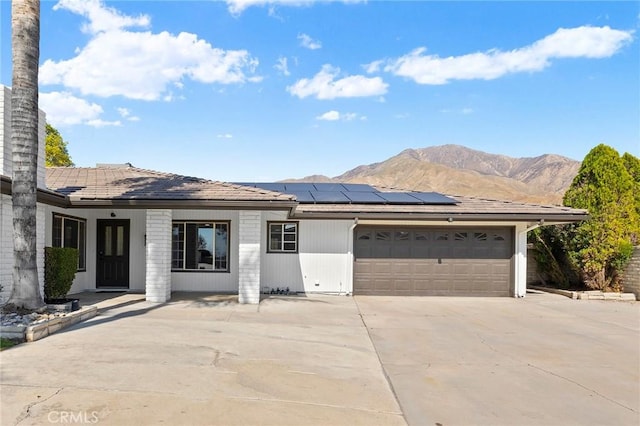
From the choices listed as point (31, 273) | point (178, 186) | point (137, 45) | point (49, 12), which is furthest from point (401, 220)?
point (137, 45)

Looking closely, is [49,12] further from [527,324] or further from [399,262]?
[527,324]

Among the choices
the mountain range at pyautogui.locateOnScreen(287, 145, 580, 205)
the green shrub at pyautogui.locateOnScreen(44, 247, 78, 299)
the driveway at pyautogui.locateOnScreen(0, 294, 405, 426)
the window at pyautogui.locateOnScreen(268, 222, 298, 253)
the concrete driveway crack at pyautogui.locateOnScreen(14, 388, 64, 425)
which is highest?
the mountain range at pyautogui.locateOnScreen(287, 145, 580, 205)

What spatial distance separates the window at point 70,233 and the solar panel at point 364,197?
26.6 feet

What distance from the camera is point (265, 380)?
496 cm

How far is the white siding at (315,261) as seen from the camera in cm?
1307

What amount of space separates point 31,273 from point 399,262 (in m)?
9.60

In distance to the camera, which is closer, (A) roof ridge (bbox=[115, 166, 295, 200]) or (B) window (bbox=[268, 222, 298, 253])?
(A) roof ridge (bbox=[115, 166, 295, 200])

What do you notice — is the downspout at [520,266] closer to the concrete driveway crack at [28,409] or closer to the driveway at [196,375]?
the driveway at [196,375]

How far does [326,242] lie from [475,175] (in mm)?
91059

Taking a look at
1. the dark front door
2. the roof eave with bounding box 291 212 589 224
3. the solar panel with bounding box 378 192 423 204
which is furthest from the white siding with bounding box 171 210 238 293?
the solar panel with bounding box 378 192 423 204

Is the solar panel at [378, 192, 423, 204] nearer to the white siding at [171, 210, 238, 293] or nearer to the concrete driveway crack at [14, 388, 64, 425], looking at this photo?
the white siding at [171, 210, 238, 293]

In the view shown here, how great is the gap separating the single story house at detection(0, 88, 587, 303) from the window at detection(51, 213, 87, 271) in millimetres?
33

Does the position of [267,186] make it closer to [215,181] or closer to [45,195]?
[215,181]

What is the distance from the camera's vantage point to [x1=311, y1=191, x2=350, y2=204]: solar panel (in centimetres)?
1318
